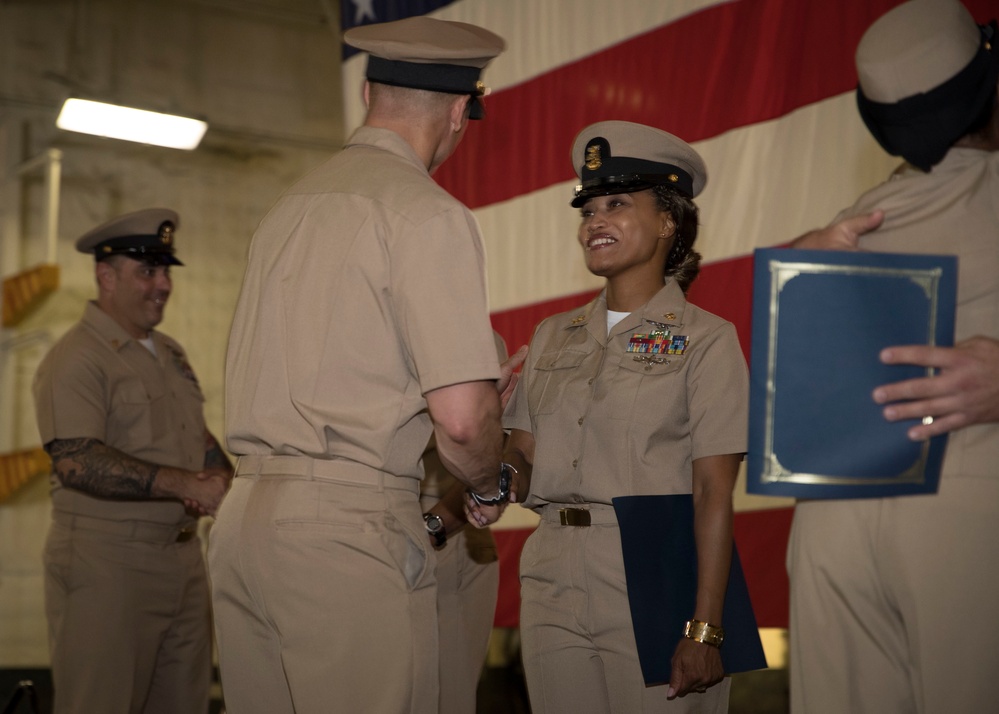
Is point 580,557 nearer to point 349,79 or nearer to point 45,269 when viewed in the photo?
point 349,79

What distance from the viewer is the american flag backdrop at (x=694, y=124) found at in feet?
11.2

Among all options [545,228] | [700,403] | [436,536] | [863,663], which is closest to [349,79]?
[545,228]

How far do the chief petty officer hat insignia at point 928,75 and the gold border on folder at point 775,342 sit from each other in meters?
0.21

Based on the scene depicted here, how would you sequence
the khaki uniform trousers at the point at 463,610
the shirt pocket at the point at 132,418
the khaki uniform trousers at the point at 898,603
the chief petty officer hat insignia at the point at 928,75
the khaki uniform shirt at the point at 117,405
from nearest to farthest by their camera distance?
the khaki uniform trousers at the point at 898,603
the chief petty officer hat insignia at the point at 928,75
the khaki uniform trousers at the point at 463,610
the khaki uniform shirt at the point at 117,405
the shirt pocket at the point at 132,418

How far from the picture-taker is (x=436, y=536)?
2.88 m

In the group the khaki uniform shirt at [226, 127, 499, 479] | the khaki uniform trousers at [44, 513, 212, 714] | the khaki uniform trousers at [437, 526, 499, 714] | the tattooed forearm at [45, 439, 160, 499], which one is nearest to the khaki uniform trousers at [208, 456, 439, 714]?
the khaki uniform shirt at [226, 127, 499, 479]

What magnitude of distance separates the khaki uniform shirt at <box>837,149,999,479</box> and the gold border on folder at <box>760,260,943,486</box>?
0.06m

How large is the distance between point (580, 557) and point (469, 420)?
54cm

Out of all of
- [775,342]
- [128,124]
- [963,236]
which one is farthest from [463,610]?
[128,124]

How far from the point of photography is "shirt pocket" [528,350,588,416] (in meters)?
2.45

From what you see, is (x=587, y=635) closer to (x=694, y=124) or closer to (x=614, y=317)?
(x=614, y=317)

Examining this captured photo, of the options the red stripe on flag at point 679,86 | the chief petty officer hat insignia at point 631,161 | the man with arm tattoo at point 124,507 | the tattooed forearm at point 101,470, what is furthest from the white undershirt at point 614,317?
the tattooed forearm at point 101,470

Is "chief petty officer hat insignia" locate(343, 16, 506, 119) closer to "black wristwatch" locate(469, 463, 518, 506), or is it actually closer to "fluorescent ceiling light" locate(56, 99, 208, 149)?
"black wristwatch" locate(469, 463, 518, 506)

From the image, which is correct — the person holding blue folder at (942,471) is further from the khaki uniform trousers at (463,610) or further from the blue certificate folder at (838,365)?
the khaki uniform trousers at (463,610)
